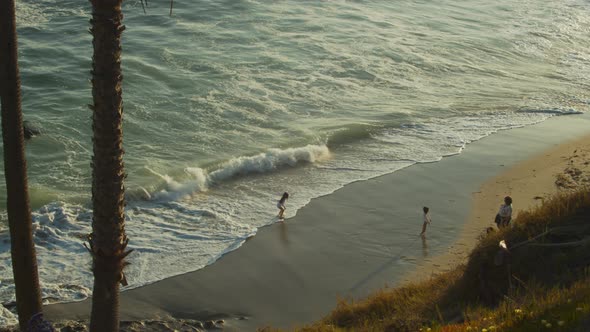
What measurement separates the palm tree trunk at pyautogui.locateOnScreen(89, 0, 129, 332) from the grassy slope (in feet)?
11.2

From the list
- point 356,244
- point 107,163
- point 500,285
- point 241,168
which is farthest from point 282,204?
point 107,163

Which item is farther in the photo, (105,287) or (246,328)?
(246,328)

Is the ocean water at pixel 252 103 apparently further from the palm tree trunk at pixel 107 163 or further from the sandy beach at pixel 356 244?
the palm tree trunk at pixel 107 163

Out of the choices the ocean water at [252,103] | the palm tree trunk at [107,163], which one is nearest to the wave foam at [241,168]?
the ocean water at [252,103]

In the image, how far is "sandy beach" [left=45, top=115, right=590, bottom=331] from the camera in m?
14.1

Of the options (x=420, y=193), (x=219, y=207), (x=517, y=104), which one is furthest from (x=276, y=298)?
(x=517, y=104)

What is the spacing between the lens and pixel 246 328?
13367mm

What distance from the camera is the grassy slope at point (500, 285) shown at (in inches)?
396

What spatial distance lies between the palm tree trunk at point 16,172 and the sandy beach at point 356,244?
285 cm

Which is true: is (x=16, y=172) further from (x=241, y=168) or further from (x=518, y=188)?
(x=518, y=188)

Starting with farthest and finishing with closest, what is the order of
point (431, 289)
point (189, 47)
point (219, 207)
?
1. point (189, 47)
2. point (219, 207)
3. point (431, 289)

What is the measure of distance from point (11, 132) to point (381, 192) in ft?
36.6

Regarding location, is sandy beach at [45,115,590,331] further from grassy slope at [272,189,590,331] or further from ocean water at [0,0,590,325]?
grassy slope at [272,189,590,331]

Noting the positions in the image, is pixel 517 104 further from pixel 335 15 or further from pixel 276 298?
pixel 276 298
